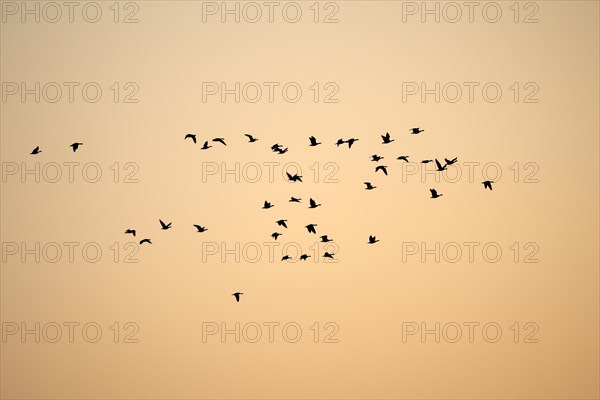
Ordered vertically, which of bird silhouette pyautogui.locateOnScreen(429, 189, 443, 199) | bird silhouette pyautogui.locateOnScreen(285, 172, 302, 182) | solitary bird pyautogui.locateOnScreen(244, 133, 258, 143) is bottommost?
bird silhouette pyautogui.locateOnScreen(429, 189, 443, 199)


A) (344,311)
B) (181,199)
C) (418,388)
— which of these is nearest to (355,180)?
(344,311)

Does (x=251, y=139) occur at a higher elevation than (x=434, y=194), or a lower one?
higher

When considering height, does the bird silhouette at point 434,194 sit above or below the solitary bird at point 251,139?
below

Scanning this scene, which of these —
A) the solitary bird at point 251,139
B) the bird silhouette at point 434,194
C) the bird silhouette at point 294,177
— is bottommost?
the bird silhouette at point 434,194

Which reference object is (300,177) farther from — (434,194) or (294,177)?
(434,194)

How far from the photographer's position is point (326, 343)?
230 cm

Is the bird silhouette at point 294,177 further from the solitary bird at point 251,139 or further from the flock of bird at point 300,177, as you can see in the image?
the solitary bird at point 251,139

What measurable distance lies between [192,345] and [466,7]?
1721mm

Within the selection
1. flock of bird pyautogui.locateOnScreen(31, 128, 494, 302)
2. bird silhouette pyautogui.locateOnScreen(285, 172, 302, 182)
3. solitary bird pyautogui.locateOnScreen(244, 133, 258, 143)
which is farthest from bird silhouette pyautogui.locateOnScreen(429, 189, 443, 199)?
solitary bird pyautogui.locateOnScreen(244, 133, 258, 143)

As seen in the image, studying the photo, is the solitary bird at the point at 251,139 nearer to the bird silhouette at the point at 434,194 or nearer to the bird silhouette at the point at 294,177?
the bird silhouette at the point at 294,177

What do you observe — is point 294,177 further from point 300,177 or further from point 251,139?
point 251,139

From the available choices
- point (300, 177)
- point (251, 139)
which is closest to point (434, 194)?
point (300, 177)

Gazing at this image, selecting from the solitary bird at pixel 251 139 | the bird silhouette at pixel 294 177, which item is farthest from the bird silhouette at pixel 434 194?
the solitary bird at pixel 251 139

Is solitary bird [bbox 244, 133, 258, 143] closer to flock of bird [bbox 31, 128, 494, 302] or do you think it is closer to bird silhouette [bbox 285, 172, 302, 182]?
flock of bird [bbox 31, 128, 494, 302]
